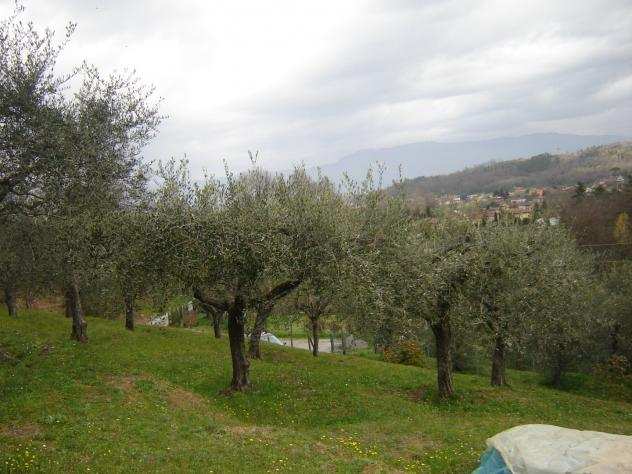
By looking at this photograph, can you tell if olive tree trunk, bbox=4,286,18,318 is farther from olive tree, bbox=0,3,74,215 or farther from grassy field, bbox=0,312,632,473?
olive tree, bbox=0,3,74,215

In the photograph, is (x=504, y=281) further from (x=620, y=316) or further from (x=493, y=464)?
(x=620, y=316)

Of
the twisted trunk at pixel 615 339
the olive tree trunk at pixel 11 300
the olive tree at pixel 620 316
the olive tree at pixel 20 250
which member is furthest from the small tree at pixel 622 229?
the olive tree trunk at pixel 11 300

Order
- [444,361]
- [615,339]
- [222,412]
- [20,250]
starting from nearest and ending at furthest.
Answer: [222,412]
[20,250]
[444,361]
[615,339]

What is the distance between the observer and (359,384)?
23.5 metres

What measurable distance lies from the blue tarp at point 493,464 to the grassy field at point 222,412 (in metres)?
2.52

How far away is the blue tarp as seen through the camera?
10301 millimetres

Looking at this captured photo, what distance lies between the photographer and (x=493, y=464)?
10625mm

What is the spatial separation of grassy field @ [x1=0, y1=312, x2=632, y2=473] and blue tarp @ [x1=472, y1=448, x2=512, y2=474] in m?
2.52

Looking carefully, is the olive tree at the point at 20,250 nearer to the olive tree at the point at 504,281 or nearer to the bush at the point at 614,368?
the olive tree at the point at 504,281

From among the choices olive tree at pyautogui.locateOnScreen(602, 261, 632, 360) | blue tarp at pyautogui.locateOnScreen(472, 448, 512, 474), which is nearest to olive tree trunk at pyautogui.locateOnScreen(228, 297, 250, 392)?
blue tarp at pyautogui.locateOnScreen(472, 448, 512, 474)

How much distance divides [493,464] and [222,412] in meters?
10.4

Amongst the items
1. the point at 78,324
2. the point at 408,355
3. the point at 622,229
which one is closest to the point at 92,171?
the point at 78,324

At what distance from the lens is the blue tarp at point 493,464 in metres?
10.3

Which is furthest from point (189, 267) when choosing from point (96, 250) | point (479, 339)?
point (479, 339)
